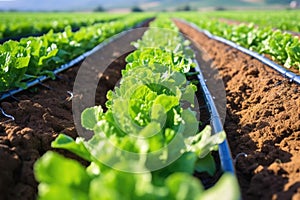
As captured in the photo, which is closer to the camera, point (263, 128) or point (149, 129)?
point (149, 129)

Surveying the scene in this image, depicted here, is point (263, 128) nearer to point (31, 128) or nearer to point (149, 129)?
point (149, 129)

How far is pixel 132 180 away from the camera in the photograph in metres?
1.91

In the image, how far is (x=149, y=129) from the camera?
2.31 m

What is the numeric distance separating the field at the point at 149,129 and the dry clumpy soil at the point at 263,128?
0.01 m

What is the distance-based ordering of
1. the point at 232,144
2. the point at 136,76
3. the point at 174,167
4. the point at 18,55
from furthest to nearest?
the point at 18,55, the point at 136,76, the point at 232,144, the point at 174,167

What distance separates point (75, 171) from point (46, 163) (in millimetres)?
179

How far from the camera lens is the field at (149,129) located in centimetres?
192

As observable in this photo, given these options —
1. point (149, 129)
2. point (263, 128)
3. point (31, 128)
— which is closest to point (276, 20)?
point (263, 128)

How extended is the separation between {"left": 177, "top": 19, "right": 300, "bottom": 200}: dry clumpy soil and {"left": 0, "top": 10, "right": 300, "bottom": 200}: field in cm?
1

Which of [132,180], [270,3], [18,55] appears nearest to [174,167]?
[132,180]

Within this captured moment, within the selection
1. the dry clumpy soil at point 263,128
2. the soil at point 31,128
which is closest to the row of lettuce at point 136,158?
the soil at point 31,128

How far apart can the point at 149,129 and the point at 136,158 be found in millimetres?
202

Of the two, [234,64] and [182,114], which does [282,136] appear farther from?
[234,64]

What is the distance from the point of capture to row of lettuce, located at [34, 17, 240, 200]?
1.70 metres
